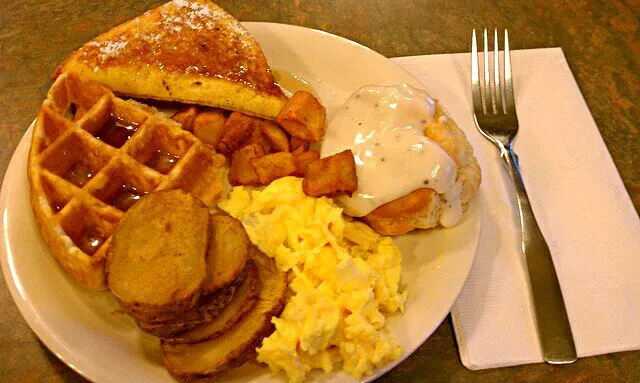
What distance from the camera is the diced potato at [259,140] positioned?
2047mm

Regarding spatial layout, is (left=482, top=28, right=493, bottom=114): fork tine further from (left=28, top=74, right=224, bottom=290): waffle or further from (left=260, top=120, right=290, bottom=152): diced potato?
(left=28, top=74, right=224, bottom=290): waffle

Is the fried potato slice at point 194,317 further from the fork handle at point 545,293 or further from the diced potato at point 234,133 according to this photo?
the fork handle at point 545,293

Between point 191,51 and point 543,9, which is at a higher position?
point 191,51

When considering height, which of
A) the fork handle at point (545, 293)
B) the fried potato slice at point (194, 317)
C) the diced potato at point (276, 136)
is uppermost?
the diced potato at point (276, 136)

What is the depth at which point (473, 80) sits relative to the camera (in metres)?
2.43

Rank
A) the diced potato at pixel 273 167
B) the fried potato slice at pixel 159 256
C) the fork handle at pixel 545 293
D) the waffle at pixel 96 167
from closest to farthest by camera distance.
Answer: the fried potato slice at pixel 159 256 → the waffle at pixel 96 167 → the fork handle at pixel 545 293 → the diced potato at pixel 273 167

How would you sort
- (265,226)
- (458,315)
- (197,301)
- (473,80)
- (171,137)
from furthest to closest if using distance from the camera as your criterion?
(473,80) < (171,137) < (458,315) < (265,226) < (197,301)

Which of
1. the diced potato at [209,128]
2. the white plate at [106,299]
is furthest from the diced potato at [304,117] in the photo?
the white plate at [106,299]

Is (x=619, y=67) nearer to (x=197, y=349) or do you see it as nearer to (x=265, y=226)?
(x=265, y=226)

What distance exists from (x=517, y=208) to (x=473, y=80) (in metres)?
0.69

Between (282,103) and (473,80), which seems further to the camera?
(473,80)

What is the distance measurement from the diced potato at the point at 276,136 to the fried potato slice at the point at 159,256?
576mm

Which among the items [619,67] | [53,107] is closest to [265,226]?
[53,107]

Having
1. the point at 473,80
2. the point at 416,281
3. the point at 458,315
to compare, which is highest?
the point at 473,80
